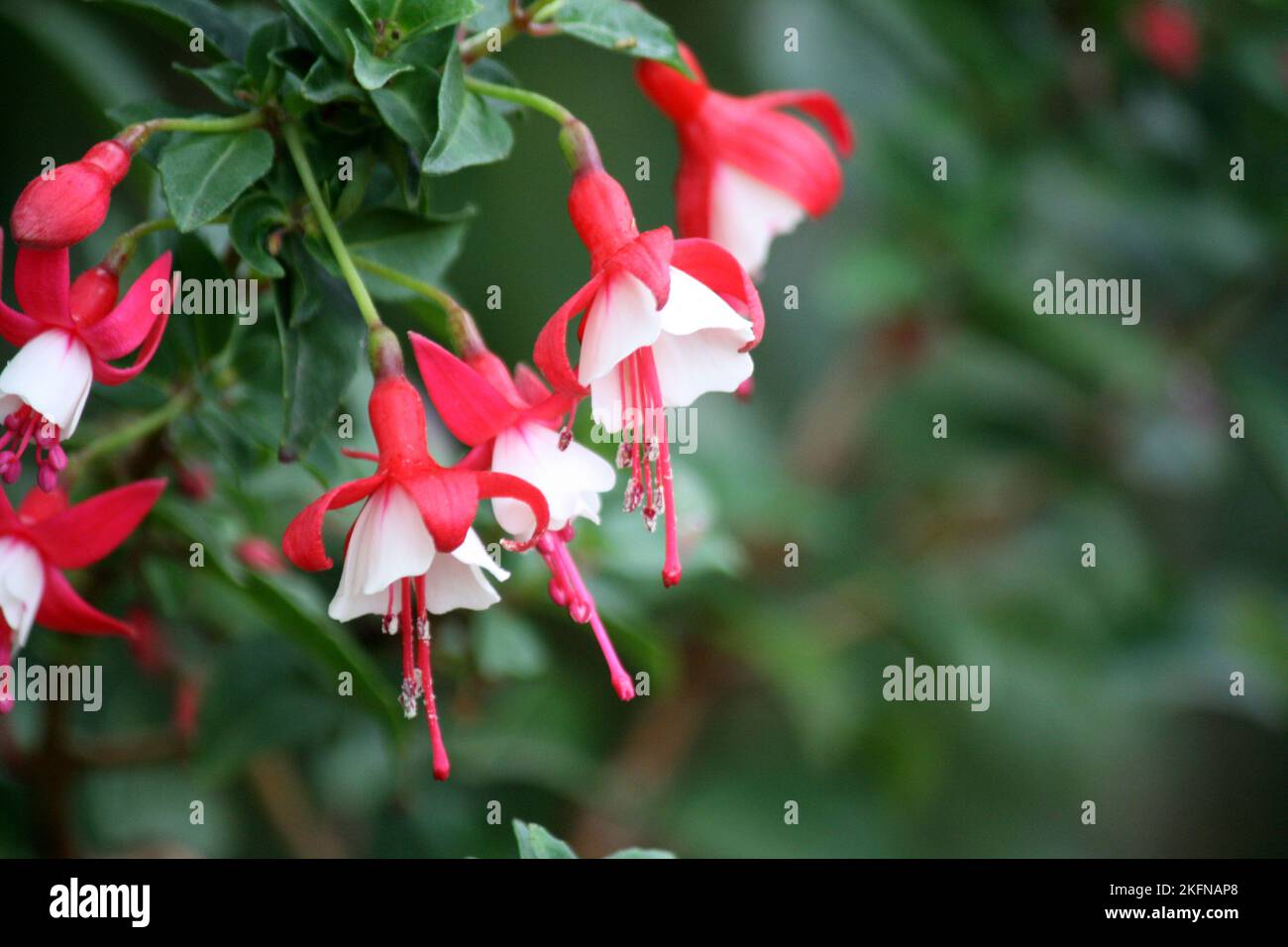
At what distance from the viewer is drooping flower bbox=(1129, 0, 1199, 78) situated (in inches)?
65.0

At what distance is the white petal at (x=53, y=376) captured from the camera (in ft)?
2.07

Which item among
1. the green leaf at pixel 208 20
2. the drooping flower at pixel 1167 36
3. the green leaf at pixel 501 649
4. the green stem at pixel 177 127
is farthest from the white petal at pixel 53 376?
the drooping flower at pixel 1167 36

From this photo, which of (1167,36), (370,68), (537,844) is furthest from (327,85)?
(1167,36)

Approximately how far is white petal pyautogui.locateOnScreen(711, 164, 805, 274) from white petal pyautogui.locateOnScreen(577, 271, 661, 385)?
0.19m

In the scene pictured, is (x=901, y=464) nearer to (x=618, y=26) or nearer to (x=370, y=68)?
(x=618, y=26)

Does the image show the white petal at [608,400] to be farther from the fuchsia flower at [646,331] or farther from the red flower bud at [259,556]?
the red flower bud at [259,556]

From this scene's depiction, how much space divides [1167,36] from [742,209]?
107 centimetres

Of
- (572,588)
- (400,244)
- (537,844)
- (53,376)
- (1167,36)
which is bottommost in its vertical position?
(537,844)

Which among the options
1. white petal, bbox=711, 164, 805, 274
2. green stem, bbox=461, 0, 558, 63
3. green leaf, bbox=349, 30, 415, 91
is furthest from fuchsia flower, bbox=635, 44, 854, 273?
green leaf, bbox=349, 30, 415, 91

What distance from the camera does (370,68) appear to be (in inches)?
26.4

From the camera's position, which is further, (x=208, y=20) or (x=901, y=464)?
(x=901, y=464)

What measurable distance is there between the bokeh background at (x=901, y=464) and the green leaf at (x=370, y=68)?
0.47 meters

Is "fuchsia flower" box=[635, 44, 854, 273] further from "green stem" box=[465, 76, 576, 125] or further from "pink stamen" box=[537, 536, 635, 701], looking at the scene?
"pink stamen" box=[537, 536, 635, 701]

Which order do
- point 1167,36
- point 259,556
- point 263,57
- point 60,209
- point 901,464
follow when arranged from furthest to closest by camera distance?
point 901,464 → point 1167,36 → point 259,556 → point 263,57 → point 60,209
